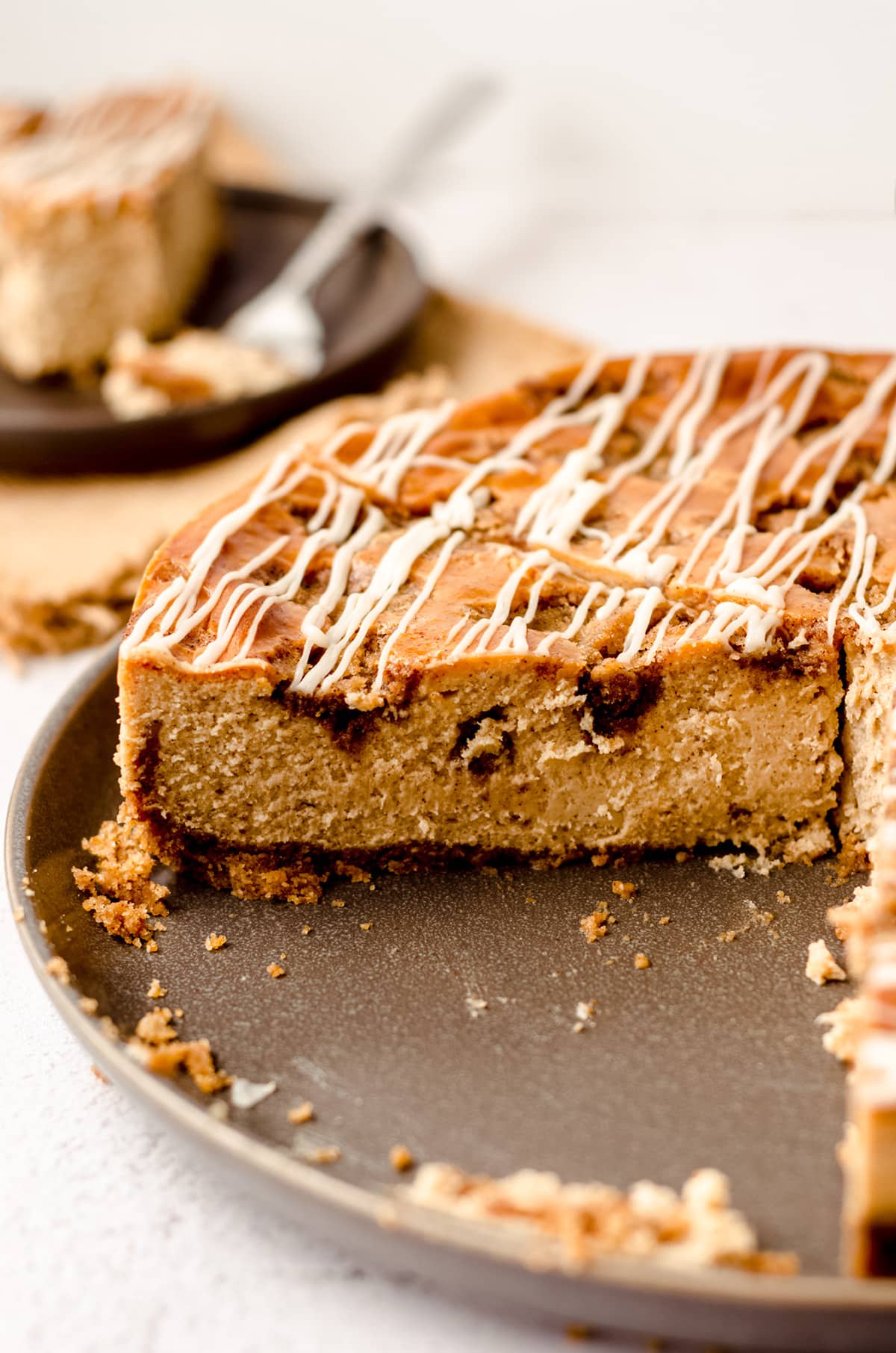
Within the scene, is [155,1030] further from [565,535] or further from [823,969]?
[565,535]

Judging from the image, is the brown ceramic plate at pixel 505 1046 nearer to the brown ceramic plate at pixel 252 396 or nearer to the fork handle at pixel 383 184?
the brown ceramic plate at pixel 252 396

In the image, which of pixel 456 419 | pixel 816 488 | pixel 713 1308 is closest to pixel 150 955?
pixel 713 1308

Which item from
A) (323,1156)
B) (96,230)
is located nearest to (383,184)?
(96,230)

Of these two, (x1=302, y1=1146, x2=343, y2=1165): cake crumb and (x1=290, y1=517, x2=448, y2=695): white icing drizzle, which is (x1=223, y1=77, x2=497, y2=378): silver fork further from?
(x1=302, y1=1146, x2=343, y2=1165): cake crumb

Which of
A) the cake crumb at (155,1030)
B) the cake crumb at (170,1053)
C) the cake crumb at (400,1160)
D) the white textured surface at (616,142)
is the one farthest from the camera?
the white textured surface at (616,142)

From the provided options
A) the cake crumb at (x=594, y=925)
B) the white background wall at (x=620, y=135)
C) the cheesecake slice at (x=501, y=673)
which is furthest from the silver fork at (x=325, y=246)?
the cake crumb at (x=594, y=925)

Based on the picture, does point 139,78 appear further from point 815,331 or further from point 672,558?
point 672,558

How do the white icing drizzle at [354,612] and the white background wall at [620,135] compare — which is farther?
the white background wall at [620,135]
